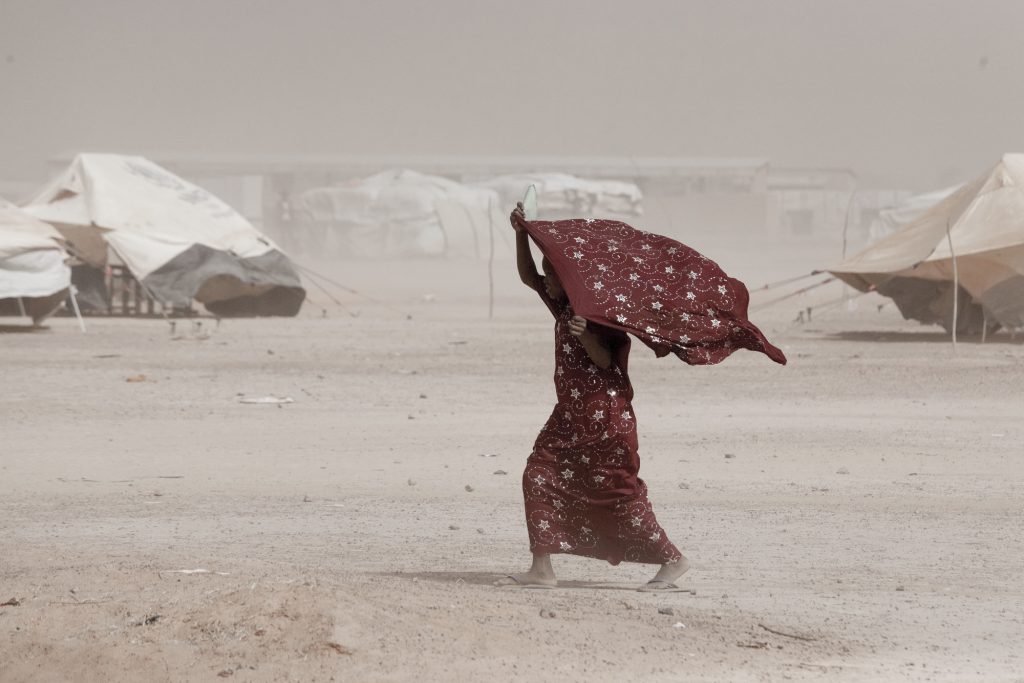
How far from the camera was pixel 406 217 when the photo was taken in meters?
41.2

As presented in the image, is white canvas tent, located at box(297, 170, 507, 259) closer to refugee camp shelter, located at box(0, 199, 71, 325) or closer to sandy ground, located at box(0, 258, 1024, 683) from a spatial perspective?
refugee camp shelter, located at box(0, 199, 71, 325)

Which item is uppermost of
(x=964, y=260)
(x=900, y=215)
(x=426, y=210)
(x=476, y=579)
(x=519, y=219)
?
(x=519, y=219)

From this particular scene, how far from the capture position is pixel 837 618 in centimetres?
517

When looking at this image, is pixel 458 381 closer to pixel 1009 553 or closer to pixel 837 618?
pixel 1009 553

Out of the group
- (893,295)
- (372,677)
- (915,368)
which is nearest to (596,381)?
(372,677)

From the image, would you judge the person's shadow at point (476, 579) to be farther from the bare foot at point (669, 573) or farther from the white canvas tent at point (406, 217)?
the white canvas tent at point (406, 217)

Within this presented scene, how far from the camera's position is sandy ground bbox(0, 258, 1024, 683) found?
460 cm

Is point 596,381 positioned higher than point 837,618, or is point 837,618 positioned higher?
point 596,381

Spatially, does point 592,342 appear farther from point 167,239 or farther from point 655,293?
point 167,239

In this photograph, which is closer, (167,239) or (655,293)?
(655,293)

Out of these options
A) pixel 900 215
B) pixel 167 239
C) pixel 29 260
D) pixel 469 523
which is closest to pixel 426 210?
pixel 900 215

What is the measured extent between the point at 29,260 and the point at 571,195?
1061 inches

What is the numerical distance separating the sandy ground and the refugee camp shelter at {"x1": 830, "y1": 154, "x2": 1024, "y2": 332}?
1.52 meters

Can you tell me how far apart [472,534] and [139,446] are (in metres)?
3.48
